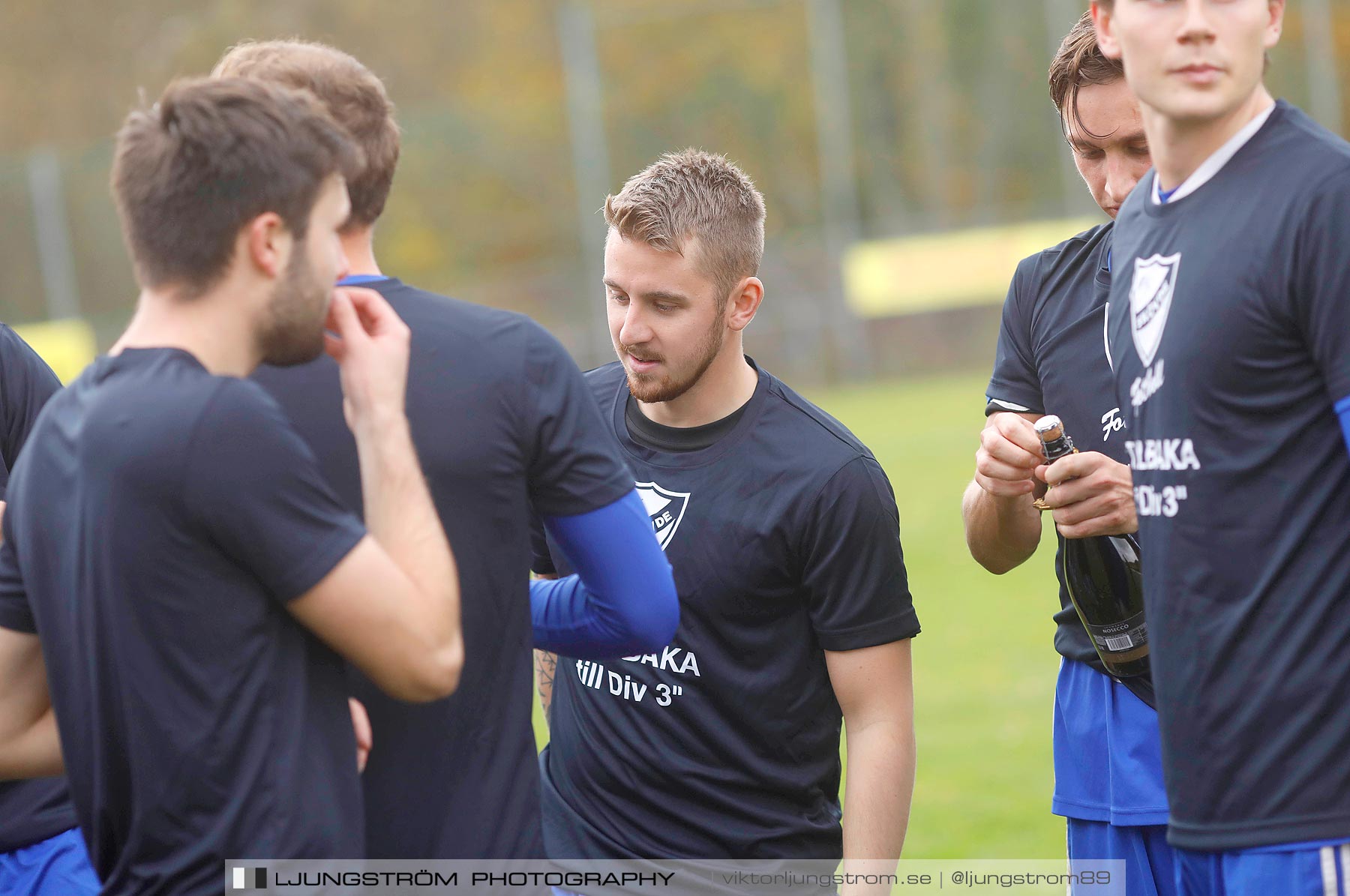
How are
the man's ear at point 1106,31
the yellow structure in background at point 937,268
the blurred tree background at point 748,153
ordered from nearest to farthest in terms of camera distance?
the man's ear at point 1106,31 < the yellow structure in background at point 937,268 < the blurred tree background at point 748,153

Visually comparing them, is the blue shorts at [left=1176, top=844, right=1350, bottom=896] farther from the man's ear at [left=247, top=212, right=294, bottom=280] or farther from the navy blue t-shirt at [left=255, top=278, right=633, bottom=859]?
the man's ear at [left=247, top=212, right=294, bottom=280]

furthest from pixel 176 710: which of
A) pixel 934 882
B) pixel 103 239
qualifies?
pixel 103 239

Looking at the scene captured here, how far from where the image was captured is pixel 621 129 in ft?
102

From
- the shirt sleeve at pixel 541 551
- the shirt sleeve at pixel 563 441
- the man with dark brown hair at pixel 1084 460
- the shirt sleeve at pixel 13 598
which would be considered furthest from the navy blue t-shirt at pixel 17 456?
the man with dark brown hair at pixel 1084 460

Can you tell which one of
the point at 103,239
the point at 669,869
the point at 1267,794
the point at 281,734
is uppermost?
the point at 103,239

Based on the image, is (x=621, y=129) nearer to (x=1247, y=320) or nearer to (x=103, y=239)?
(x=103, y=239)

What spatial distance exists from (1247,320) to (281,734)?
5.32ft

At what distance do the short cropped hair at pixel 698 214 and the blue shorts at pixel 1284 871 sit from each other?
1.72m

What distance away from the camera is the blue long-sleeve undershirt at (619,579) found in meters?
2.57

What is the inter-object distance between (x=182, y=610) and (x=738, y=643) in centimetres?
152

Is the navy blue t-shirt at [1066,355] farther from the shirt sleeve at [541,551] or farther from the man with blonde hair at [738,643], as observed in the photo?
the shirt sleeve at [541,551]

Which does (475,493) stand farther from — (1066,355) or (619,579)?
(1066,355)

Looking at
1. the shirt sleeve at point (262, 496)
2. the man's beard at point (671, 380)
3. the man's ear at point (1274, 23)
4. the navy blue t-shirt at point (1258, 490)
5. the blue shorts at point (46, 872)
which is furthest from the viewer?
the man's beard at point (671, 380)

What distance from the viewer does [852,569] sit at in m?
3.27
